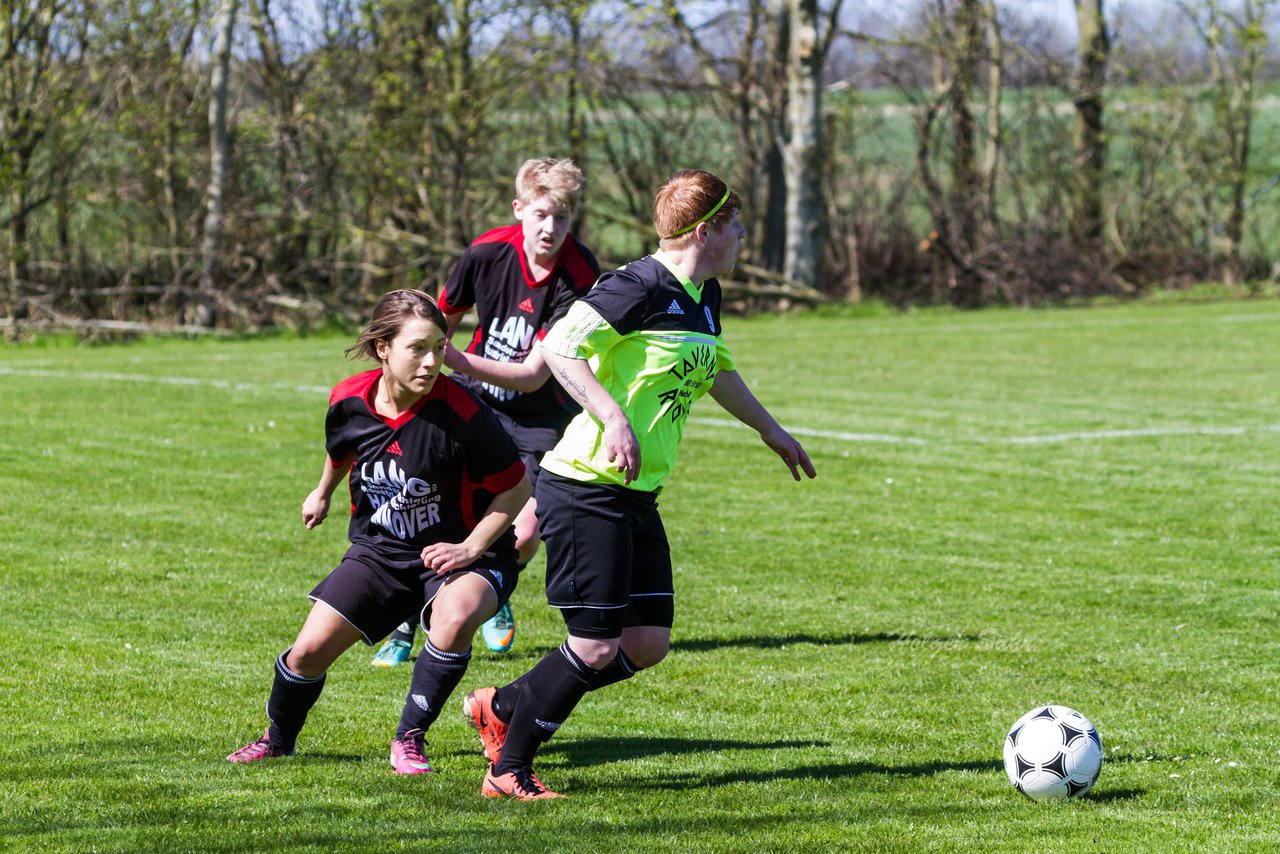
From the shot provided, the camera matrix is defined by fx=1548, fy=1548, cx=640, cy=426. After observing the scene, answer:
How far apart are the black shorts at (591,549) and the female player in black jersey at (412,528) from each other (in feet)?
0.88

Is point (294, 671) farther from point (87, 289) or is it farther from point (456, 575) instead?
point (87, 289)

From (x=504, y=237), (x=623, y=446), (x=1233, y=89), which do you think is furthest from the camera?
(x=1233, y=89)

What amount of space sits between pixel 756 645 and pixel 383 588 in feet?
8.05

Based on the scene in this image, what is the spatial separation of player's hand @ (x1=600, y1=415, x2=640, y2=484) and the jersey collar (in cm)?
49

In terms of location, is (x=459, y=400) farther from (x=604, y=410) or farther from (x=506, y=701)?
(x=506, y=701)

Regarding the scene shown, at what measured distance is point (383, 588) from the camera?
4668 millimetres

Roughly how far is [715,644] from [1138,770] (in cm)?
220

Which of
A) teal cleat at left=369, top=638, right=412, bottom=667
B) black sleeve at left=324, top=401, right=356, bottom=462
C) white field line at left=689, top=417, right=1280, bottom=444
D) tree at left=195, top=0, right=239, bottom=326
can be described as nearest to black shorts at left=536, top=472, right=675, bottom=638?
black sleeve at left=324, top=401, right=356, bottom=462

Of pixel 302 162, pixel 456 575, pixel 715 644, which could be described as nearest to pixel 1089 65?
pixel 302 162

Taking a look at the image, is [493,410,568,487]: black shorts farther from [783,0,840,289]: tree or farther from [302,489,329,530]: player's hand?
[783,0,840,289]: tree

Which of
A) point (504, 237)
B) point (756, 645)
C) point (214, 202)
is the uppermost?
point (214, 202)

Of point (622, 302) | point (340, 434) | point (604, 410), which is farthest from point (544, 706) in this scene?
point (622, 302)

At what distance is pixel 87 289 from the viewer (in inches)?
917

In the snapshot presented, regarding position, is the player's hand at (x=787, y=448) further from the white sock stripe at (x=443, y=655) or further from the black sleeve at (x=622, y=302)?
the white sock stripe at (x=443, y=655)
